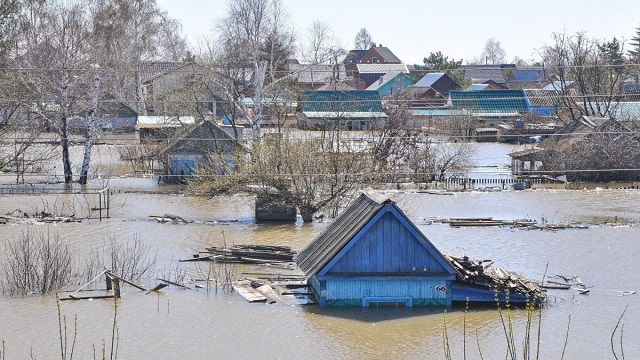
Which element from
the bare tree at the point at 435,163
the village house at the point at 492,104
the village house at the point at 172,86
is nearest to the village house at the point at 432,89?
the village house at the point at 492,104

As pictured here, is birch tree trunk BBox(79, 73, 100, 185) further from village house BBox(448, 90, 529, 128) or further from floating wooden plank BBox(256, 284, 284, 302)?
village house BBox(448, 90, 529, 128)

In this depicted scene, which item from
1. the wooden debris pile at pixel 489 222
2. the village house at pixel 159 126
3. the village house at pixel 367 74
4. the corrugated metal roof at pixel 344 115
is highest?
the village house at pixel 367 74

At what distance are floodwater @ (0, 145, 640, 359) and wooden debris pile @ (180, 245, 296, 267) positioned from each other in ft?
2.34

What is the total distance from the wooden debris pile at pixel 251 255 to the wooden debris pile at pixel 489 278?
6060 millimetres

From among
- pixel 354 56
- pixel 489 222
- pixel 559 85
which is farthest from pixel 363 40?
pixel 489 222

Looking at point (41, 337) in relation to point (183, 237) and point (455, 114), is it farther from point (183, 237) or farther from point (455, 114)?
point (455, 114)

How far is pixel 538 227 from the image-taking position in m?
35.2

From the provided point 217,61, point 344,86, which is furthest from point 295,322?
point 344,86

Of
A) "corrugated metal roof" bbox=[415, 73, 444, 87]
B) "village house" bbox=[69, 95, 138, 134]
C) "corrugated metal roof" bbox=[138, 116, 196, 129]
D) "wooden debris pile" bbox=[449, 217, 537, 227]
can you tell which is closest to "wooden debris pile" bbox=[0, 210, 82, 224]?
"wooden debris pile" bbox=[449, 217, 537, 227]

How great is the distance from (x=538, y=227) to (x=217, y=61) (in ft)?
74.5

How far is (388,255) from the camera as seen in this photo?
893 inches

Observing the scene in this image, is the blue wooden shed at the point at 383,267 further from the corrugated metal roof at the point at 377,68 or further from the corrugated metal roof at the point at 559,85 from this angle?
the corrugated metal roof at the point at 377,68

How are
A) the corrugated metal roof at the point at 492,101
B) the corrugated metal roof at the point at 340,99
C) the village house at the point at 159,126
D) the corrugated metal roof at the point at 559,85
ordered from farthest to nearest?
the corrugated metal roof at the point at 492,101
the corrugated metal roof at the point at 559,85
the corrugated metal roof at the point at 340,99
the village house at the point at 159,126

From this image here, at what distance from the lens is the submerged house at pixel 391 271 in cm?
2252
